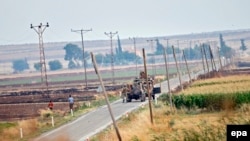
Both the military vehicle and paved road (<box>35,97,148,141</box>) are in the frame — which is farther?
the military vehicle

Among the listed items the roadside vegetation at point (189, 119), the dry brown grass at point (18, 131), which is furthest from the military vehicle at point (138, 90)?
the dry brown grass at point (18, 131)

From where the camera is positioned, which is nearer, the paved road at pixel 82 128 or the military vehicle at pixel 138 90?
the paved road at pixel 82 128

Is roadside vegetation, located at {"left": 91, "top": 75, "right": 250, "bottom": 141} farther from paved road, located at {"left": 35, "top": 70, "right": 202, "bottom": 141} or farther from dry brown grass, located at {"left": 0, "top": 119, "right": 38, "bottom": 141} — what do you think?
dry brown grass, located at {"left": 0, "top": 119, "right": 38, "bottom": 141}

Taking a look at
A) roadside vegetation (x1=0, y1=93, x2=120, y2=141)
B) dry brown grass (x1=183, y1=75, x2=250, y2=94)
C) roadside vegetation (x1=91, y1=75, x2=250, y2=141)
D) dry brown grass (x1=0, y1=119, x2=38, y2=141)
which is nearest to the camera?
roadside vegetation (x1=91, y1=75, x2=250, y2=141)

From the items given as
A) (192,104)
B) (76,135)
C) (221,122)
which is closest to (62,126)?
(76,135)

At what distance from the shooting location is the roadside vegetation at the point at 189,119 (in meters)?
22.0

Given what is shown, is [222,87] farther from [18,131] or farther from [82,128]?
[18,131]

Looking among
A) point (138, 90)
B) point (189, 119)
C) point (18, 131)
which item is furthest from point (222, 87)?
point (18, 131)

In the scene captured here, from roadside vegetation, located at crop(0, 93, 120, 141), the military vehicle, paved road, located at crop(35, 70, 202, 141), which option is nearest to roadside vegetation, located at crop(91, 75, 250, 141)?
paved road, located at crop(35, 70, 202, 141)

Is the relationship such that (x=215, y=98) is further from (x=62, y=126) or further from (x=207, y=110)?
(x=62, y=126)

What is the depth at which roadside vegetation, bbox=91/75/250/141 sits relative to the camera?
2205 cm

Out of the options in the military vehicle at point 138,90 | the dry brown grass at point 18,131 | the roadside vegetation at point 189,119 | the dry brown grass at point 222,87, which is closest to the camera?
the roadside vegetation at point 189,119

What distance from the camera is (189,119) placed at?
32406mm

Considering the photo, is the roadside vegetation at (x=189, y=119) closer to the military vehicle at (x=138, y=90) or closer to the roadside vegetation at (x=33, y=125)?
the military vehicle at (x=138, y=90)
